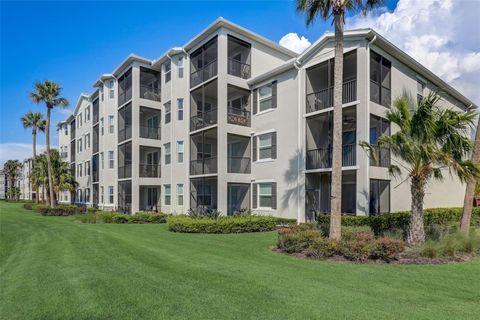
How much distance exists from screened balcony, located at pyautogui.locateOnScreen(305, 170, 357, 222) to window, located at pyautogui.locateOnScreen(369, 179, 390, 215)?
1.60 m

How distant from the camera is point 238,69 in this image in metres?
23.4

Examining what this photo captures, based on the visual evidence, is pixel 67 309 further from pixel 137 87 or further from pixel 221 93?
pixel 137 87

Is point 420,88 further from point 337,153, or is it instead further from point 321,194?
point 337,153

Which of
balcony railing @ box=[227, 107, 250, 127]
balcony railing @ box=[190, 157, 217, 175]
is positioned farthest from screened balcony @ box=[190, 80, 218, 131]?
balcony railing @ box=[190, 157, 217, 175]

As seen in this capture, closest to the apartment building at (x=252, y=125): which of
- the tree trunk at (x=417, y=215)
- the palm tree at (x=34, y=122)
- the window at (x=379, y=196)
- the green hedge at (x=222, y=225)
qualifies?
the window at (x=379, y=196)

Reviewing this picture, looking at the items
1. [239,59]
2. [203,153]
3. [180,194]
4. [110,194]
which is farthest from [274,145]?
[110,194]

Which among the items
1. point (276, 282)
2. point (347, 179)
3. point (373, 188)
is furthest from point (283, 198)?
point (276, 282)

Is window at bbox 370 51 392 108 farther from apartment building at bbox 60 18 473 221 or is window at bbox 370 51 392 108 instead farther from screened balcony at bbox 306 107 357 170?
screened balcony at bbox 306 107 357 170

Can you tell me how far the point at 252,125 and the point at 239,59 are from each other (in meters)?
5.58

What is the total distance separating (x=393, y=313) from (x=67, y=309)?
6207 mm

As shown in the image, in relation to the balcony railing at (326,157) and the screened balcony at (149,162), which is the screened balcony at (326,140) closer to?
the balcony railing at (326,157)

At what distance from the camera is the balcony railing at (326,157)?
55.5 feet

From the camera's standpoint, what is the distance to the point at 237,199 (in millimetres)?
23438

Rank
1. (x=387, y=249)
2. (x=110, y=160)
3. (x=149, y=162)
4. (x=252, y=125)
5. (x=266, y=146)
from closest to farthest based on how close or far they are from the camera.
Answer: (x=387, y=249) → (x=266, y=146) → (x=252, y=125) → (x=149, y=162) → (x=110, y=160)
